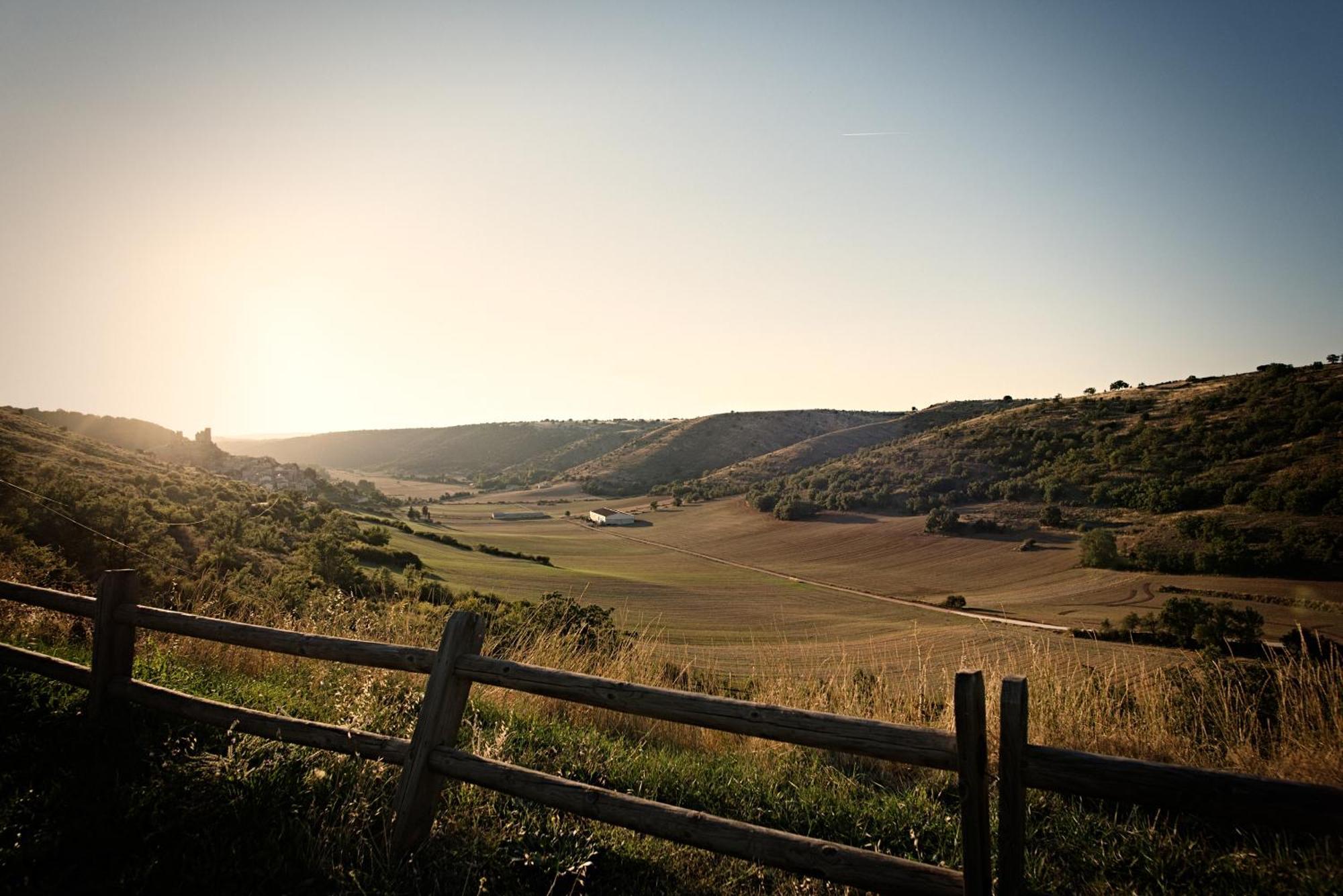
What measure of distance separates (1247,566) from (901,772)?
Result: 1666 inches

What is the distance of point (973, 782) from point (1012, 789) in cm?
23

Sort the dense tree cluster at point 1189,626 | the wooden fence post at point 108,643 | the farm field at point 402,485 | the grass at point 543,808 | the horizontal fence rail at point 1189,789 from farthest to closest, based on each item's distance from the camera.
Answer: the farm field at point 402,485 < the dense tree cluster at point 1189,626 < the wooden fence post at point 108,643 < the grass at point 543,808 < the horizontal fence rail at point 1189,789

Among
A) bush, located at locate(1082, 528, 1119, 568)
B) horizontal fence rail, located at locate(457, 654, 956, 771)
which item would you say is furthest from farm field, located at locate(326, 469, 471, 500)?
horizontal fence rail, located at locate(457, 654, 956, 771)

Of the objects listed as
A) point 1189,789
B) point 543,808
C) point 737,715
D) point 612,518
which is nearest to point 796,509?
point 612,518

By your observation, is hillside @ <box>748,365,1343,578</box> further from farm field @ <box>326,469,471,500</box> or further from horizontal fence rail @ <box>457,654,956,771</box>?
farm field @ <box>326,469,471,500</box>

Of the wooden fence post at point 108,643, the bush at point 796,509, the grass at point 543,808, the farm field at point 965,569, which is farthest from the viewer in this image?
the bush at point 796,509

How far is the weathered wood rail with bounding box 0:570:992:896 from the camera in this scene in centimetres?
302

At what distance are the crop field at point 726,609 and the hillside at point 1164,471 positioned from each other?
16.2 meters

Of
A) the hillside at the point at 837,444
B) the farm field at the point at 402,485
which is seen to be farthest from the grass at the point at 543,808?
the farm field at the point at 402,485

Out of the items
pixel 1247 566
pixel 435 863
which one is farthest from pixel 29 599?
pixel 1247 566

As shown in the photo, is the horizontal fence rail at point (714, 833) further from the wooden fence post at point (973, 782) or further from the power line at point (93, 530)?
the power line at point (93, 530)

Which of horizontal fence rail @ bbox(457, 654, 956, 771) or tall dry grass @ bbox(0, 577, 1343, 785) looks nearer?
horizontal fence rail @ bbox(457, 654, 956, 771)

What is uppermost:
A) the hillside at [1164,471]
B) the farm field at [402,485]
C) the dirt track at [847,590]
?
the hillside at [1164,471]

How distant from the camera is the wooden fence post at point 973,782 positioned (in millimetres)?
2963
